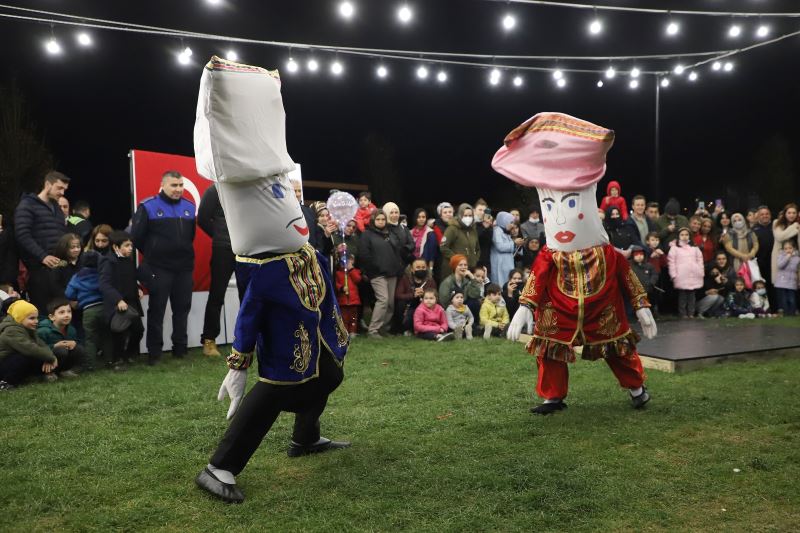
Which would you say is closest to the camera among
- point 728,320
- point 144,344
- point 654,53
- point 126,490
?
point 126,490

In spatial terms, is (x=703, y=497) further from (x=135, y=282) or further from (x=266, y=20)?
(x=266, y=20)

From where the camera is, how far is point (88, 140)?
14617 mm

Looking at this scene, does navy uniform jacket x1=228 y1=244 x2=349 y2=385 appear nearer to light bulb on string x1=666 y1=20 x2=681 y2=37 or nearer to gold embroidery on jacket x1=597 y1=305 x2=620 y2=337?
gold embroidery on jacket x1=597 y1=305 x2=620 y2=337

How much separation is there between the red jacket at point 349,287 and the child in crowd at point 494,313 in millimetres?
1656

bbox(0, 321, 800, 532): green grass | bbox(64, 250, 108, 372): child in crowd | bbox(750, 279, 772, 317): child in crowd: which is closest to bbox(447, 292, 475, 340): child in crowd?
bbox(0, 321, 800, 532): green grass

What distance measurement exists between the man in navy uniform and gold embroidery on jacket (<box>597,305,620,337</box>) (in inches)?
170

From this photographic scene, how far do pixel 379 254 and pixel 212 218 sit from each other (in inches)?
91.0

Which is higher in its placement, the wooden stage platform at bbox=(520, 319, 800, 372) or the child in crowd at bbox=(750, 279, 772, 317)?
the child in crowd at bbox=(750, 279, 772, 317)

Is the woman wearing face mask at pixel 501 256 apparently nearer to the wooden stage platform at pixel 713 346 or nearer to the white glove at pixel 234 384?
the wooden stage platform at pixel 713 346

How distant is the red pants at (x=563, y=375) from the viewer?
4.38m

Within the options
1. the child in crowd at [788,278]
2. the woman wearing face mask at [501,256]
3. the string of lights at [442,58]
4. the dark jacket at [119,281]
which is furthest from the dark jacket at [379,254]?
the child in crowd at [788,278]

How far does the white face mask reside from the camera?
430 cm

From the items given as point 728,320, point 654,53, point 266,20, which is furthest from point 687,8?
point 266,20

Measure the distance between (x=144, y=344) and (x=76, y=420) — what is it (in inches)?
110
